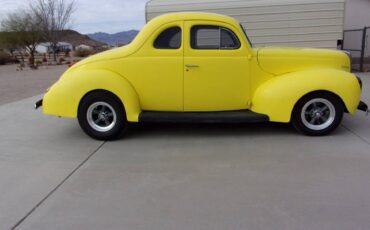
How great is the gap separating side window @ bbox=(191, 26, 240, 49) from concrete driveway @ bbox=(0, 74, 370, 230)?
1402 millimetres

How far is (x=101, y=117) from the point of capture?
6109 mm

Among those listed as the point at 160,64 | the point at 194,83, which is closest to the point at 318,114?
the point at 194,83

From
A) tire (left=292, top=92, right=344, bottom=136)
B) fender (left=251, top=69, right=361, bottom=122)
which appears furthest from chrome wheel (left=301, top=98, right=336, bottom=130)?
fender (left=251, top=69, right=361, bottom=122)

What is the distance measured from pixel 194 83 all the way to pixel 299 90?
159 centimetres

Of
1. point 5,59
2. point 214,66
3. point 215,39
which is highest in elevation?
point 215,39

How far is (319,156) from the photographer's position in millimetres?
5004

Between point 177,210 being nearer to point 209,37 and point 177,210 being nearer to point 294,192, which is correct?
point 294,192

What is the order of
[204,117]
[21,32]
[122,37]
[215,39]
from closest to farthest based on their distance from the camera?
[204,117]
[215,39]
[122,37]
[21,32]

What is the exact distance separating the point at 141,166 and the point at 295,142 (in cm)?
233

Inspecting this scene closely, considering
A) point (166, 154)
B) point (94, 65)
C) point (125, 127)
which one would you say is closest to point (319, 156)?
point (166, 154)

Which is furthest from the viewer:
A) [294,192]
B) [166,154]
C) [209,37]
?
[209,37]

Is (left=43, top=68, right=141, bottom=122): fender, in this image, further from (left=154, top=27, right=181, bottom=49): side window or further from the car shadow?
(left=154, top=27, right=181, bottom=49): side window

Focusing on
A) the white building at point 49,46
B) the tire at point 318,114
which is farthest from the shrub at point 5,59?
the tire at point 318,114

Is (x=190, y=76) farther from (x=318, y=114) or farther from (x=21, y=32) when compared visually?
(x=21, y=32)
